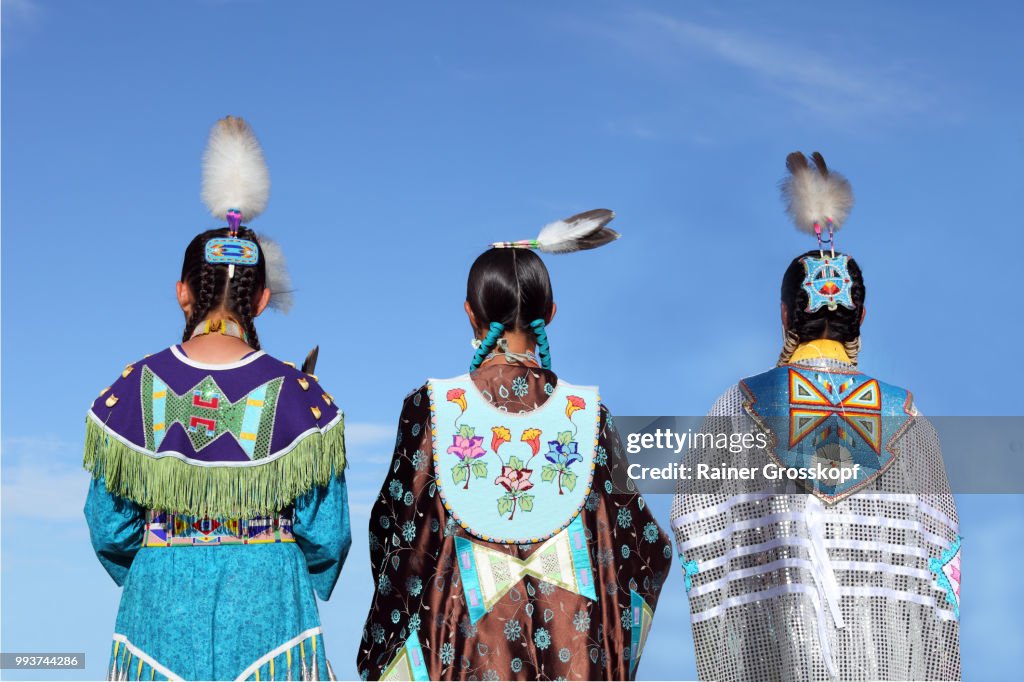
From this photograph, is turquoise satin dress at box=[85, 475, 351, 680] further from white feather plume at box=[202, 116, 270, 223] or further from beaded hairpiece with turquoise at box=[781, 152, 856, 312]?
beaded hairpiece with turquoise at box=[781, 152, 856, 312]

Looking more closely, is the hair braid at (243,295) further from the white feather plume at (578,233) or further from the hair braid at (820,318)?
the hair braid at (820,318)

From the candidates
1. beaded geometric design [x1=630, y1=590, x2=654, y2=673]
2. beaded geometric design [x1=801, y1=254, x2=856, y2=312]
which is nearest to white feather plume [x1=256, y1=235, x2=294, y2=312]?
beaded geometric design [x1=630, y1=590, x2=654, y2=673]

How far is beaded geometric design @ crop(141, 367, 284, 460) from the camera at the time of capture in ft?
16.2

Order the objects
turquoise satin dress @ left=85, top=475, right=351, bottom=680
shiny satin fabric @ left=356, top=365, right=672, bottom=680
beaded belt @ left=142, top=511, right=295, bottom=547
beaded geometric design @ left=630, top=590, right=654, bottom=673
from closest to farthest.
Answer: turquoise satin dress @ left=85, top=475, right=351, bottom=680, beaded belt @ left=142, top=511, right=295, bottom=547, shiny satin fabric @ left=356, top=365, right=672, bottom=680, beaded geometric design @ left=630, top=590, right=654, bottom=673

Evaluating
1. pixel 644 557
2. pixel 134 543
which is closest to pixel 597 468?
pixel 644 557

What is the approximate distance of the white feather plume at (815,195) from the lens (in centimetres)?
627

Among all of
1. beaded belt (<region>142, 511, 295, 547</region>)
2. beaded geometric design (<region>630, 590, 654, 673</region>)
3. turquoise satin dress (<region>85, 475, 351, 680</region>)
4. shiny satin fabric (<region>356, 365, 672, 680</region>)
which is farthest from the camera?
beaded geometric design (<region>630, 590, 654, 673</region>)

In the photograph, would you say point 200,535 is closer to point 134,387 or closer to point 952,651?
point 134,387

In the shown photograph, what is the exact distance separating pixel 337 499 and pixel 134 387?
839mm

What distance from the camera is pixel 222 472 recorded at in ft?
16.1

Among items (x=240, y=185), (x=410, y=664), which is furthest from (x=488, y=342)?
(x=410, y=664)

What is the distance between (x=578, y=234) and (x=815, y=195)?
1289 mm

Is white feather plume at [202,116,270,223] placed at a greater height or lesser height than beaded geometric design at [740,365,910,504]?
greater

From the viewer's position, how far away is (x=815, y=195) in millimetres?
6293
